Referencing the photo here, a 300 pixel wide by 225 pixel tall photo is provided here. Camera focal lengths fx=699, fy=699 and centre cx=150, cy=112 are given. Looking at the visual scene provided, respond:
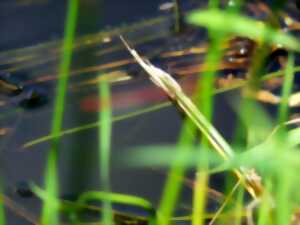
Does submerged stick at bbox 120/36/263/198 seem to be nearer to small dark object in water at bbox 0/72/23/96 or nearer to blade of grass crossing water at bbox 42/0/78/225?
blade of grass crossing water at bbox 42/0/78/225

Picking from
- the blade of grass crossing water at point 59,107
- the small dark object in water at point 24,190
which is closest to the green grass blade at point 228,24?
the blade of grass crossing water at point 59,107

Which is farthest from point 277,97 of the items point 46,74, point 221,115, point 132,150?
point 46,74

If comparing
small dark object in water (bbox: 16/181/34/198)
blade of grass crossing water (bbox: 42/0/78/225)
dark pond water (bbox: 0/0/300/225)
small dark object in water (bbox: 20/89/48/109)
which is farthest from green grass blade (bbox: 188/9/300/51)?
small dark object in water (bbox: 20/89/48/109)

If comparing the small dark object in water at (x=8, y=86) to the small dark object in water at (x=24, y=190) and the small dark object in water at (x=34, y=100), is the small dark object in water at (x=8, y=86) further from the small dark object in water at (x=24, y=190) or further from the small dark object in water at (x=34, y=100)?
the small dark object in water at (x=24, y=190)

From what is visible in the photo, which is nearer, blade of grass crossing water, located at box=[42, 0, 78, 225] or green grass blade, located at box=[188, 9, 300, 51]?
green grass blade, located at box=[188, 9, 300, 51]

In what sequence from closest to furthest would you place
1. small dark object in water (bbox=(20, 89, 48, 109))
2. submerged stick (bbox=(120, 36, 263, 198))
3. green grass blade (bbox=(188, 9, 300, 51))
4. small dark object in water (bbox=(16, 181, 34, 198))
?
green grass blade (bbox=(188, 9, 300, 51)), submerged stick (bbox=(120, 36, 263, 198)), small dark object in water (bbox=(16, 181, 34, 198)), small dark object in water (bbox=(20, 89, 48, 109))

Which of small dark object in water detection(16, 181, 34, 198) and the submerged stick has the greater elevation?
small dark object in water detection(16, 181, 34, 198)

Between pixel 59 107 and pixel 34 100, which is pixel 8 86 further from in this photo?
pixel 59 107
